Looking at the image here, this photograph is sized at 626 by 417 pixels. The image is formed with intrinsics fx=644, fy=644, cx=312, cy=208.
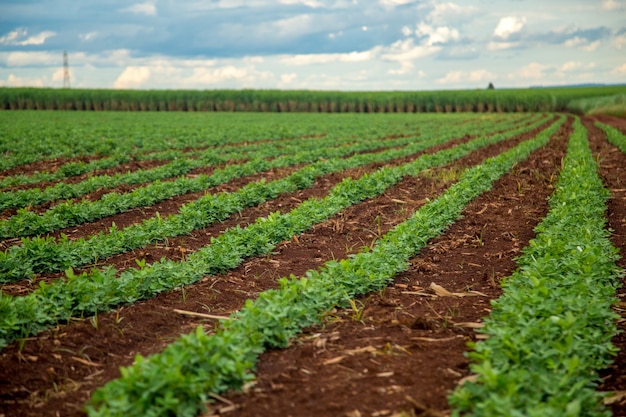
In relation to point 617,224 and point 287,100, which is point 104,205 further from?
point 287,100

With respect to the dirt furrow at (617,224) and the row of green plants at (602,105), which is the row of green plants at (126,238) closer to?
the dirt furrow at (617,224)

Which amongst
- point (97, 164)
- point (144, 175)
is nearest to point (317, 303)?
point (144, 175)

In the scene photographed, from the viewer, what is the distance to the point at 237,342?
5.25 metres

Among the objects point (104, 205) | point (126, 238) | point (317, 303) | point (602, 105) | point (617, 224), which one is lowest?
point (617, 224)

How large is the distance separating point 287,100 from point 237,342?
70731mm

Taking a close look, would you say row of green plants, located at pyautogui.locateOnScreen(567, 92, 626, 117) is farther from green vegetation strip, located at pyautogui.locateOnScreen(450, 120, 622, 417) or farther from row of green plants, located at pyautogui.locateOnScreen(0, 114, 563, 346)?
green vegetation strip, located at pyautogui.locateOnScreen(450, 120, 622, 417)

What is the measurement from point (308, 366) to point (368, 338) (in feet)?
2.88

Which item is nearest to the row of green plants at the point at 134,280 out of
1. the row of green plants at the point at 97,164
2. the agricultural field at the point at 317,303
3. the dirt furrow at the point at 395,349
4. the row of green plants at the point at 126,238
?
the agricultural field at the point at 317,303

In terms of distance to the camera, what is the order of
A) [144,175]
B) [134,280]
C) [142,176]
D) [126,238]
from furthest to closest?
[144,175] → [142,176] → [126,238] → [134,280]

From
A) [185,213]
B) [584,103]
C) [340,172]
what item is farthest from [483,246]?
[584,103]

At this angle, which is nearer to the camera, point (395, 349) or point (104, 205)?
point (395, 349)

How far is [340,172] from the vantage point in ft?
55.1

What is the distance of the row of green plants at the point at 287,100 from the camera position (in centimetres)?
7125

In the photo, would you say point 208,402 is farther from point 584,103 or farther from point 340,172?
point 584,103
